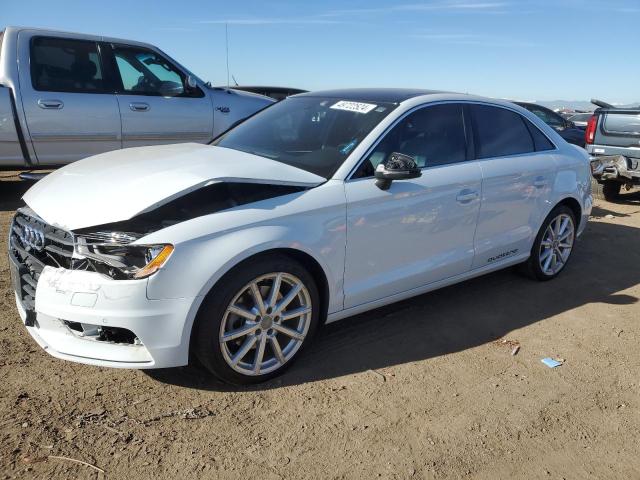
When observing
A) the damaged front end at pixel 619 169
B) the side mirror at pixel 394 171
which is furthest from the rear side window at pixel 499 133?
the damaged front end at pixel 619 169

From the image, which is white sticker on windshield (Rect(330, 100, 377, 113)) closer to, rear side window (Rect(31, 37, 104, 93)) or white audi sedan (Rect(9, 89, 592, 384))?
white audi sedan (Rect(9, 89, 592, 384))

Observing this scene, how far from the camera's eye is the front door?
3244 millimetres

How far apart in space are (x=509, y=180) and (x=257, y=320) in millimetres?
2368

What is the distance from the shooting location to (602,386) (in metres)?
3.20

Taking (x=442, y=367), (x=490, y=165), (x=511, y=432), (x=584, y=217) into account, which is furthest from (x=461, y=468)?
(x=584, y=217)

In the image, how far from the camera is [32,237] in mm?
2877

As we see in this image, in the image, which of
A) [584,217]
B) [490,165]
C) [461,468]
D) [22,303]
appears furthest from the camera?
[584,217]

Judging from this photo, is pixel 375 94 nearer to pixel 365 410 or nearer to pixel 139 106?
pixel 365 410

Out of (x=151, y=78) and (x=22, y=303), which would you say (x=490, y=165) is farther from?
(x=151, y=78)

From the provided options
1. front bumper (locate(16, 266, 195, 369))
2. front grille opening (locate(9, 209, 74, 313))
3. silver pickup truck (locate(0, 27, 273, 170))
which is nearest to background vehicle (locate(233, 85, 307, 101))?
silver pickup truck (locate(0, 27, 273, 170))

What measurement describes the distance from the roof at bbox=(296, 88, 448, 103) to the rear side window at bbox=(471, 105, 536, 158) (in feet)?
1.37

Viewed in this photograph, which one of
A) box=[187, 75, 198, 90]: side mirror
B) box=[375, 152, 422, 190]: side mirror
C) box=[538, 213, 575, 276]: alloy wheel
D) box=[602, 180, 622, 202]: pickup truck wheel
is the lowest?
box=[602, 180, 622, 202]: pickup truck wheel

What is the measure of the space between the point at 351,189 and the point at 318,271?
1.71 ft

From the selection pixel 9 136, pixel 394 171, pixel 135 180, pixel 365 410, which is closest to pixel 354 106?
pixel 394 171
